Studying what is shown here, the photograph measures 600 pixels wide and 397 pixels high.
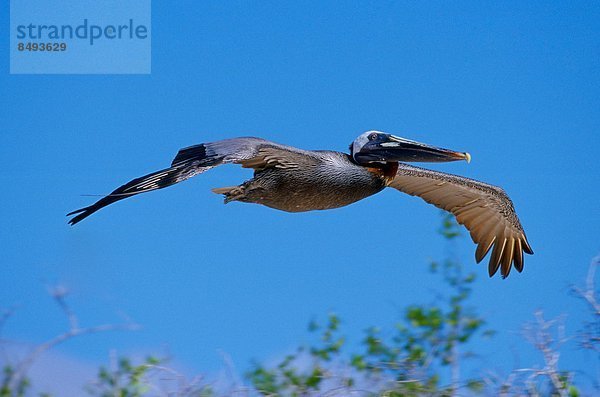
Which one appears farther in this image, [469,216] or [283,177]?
[469,216]

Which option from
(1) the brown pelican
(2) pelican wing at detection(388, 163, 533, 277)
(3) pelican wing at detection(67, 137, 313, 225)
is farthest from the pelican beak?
(2) pelican wing at detection(388, 163, 533, 277)

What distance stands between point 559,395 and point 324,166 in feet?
6.01

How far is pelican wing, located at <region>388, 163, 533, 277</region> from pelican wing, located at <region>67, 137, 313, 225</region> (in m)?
1.69

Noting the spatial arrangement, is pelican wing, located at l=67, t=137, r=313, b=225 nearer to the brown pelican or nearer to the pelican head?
the brown pelican

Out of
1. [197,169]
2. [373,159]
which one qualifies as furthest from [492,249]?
[197,169]

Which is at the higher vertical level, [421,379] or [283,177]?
[283,177]

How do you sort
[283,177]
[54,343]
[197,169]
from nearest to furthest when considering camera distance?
1. [54,343]
2. [197,169]
3. [283,177]

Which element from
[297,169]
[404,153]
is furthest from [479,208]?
[297,169]

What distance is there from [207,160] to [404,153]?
1531 mm

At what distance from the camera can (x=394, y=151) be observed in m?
5.25

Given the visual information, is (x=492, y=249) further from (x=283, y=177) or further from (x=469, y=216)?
(x=283, y=177)

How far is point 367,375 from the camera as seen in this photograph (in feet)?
12.5

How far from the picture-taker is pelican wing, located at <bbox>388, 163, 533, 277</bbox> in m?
6.31

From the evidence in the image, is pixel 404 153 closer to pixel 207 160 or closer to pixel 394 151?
pixel 394 151
